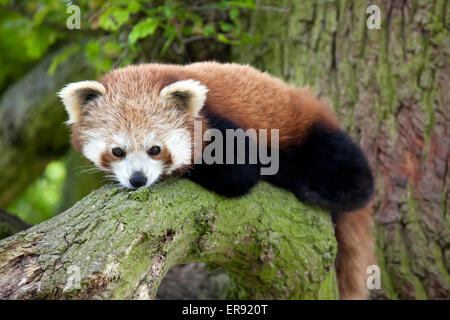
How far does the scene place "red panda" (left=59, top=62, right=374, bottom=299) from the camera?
352cm

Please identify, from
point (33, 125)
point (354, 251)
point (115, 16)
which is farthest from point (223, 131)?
point (33, 125)

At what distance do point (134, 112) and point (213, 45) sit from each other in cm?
283

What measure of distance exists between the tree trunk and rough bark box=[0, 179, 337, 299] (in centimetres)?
112

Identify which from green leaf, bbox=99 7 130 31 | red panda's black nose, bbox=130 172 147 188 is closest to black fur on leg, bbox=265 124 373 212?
red panda's black nose, bbox=130 172 147 188

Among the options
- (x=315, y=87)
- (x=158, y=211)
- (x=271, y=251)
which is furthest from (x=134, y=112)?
(x=315, y=87)

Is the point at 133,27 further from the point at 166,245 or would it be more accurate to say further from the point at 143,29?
the point at 166,245

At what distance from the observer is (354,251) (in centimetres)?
451

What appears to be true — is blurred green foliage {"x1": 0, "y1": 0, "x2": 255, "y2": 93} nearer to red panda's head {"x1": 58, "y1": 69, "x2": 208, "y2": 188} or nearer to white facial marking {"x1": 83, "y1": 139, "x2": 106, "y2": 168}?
red panda's head {"x1": 58, "y1": 69, "x2": 208, "y2": 188}

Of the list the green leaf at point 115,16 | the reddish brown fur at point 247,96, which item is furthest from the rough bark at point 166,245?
the green leaf at point 115,16

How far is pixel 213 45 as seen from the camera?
20.0 feet

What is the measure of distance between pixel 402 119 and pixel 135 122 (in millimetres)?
2856

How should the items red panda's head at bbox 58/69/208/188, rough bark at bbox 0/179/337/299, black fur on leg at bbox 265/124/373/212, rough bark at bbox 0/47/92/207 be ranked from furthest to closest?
rough bark at bbox 0/47/92/207
black fur on leg at bbox 265/124/373/212
red panda's head at bbox 58/69/208/188
rough bark at bbox 0/179/337/299
